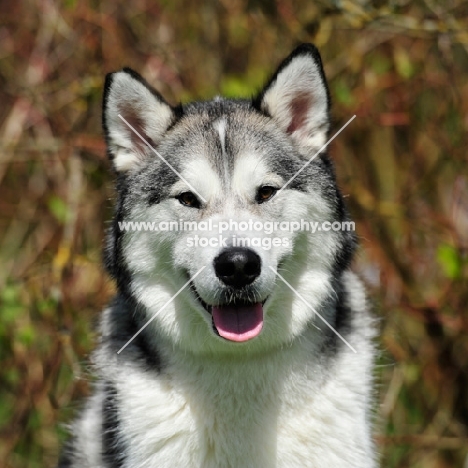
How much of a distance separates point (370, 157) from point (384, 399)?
2.16 meters

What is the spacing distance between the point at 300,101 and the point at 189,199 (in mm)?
817

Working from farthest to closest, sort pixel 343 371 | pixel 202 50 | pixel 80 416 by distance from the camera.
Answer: pixel 202 50
pixel 80 416
pixel 343 371

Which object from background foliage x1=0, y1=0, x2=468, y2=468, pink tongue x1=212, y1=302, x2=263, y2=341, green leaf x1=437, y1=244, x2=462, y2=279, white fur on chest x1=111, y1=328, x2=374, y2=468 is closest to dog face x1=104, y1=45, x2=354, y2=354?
pink tongue x1=212, y1=302, x2=263, y2=341

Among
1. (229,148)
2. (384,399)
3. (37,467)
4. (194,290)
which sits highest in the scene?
(229,148)

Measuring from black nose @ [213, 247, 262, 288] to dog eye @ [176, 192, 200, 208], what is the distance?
16.3 inches

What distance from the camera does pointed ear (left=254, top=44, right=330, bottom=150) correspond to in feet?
11.9

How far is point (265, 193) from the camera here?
3.48 metres

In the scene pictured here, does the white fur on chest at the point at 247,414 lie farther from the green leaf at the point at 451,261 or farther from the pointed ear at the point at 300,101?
the green leaf at the point at 451,261

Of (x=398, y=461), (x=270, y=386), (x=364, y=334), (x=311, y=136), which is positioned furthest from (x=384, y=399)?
(x=311, y=136)

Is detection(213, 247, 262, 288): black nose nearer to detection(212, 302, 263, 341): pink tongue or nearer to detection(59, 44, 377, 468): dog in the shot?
detection(59, 44, 377, 468): dog

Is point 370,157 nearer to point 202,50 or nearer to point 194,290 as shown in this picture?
point 202,50

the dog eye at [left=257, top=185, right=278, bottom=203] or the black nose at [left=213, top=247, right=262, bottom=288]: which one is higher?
the dog eye at [left=257, top=185, right=278, bottom=203]

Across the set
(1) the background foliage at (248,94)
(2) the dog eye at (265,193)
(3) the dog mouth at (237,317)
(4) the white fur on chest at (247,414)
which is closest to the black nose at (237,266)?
(3) the dog mouth at (237,317)

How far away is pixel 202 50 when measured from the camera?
662 cm
